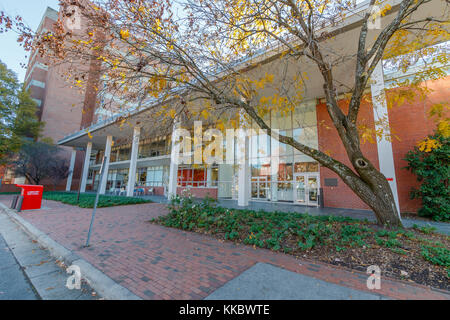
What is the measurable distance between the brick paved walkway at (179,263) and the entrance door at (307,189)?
10.2m

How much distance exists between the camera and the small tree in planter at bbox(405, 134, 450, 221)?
27.2 ft

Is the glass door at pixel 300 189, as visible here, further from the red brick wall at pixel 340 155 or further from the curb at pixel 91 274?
the curb at pixel 91 274

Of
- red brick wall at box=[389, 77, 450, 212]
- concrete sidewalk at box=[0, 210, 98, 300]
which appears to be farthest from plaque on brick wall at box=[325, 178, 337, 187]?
concrete sidewalk at box=[0, 210, 98, 300]

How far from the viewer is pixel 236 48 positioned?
5.79 metres

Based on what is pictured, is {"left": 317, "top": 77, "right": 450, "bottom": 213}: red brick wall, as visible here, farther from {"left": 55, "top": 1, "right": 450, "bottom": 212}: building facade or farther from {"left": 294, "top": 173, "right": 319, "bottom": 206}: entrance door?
{"left": 294, "top": 173, "right": 319, "bottom": 206}: entrance door

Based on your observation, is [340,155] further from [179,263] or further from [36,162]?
[36,162]

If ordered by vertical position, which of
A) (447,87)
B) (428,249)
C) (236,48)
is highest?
(447,87)

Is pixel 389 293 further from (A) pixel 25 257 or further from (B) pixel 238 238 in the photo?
(A) pixel 25 257

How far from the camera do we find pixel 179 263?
3.42m

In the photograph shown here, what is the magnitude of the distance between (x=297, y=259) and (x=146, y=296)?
107 inches

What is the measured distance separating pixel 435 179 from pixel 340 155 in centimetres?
431

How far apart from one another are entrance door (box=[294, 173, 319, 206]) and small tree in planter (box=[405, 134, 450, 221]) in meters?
4.93

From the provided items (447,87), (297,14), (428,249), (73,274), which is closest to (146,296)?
(73,274)

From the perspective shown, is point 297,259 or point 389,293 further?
point 297,259
